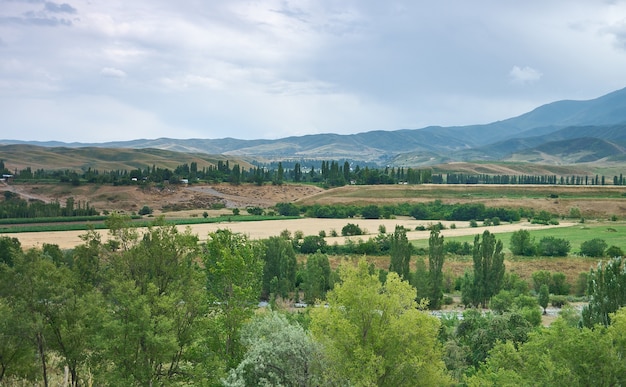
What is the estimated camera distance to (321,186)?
19650 centimetres

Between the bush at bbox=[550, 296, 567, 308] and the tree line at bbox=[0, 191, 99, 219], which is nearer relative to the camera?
the bush at bbox=[550, 296, 567, 308]

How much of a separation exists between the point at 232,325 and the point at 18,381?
560 inches

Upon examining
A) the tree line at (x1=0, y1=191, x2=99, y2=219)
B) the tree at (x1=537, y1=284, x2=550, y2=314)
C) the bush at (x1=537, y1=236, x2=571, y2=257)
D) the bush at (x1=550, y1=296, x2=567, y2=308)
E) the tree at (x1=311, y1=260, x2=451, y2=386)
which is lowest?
the bush at (x1=550, y1=296, x2=567, y2=308)

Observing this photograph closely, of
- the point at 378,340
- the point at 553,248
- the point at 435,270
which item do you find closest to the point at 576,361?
the point at 378,340

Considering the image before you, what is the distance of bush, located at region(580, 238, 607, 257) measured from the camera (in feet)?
285

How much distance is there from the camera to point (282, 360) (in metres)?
28.3

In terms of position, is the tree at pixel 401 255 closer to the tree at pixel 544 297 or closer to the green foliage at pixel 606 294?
the tree at pixel 544 297

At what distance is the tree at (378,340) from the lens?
2684 centimetres

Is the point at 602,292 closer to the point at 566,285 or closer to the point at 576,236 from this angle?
the point at 566,285

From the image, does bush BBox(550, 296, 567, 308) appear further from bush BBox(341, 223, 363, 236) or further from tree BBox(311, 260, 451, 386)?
bush BBox(341, 223, 363, 236)

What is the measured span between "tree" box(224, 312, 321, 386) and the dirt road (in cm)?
6891

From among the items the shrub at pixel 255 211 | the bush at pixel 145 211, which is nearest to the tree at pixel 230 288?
the bush at pixel 145 211

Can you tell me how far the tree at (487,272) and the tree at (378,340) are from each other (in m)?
35.7

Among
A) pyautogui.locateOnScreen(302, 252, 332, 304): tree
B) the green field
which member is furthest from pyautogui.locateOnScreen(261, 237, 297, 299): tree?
the green field
